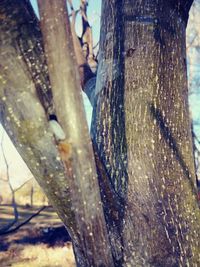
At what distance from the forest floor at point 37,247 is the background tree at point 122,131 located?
5077mm

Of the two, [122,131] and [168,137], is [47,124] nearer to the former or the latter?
[122,131]

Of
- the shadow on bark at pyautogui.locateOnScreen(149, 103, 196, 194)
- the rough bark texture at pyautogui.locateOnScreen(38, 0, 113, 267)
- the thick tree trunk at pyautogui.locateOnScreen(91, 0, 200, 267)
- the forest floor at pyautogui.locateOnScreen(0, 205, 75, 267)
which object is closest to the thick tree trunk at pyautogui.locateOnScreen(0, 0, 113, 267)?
the rough bark texture at pyautogui.locateOnScreen(38, 0, 113, 267)

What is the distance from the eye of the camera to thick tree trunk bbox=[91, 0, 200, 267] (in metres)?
1.10

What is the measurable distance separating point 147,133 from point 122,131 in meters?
0.11

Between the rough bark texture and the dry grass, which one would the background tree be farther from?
the dry grass

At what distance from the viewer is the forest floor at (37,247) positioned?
581 cm

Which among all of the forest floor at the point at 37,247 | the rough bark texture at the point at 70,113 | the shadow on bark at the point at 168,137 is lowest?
the forest floor at the point at 37,247

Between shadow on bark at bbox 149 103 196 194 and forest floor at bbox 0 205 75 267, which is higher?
shadow on bark at bbox 149 103 196 194

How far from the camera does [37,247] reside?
250 inches

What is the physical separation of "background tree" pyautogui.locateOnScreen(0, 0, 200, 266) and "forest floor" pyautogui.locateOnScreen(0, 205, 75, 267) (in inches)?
200

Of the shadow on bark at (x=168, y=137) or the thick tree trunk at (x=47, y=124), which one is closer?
the thick tree trunk at (x=47, y=124)

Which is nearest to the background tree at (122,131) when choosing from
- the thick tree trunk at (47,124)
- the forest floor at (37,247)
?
the thick tree trunk at (47,124)

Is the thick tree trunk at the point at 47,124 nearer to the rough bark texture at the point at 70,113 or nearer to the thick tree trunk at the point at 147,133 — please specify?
the rough bark texture at the point at 70,113

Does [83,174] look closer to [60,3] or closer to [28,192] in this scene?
[60,3]
